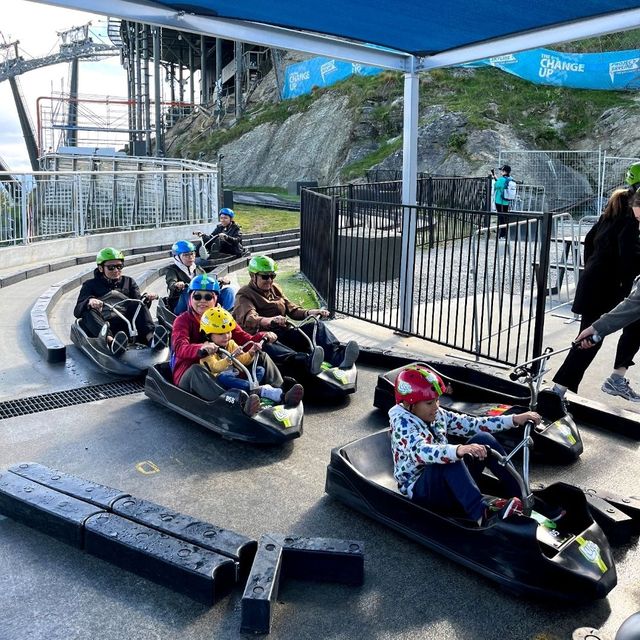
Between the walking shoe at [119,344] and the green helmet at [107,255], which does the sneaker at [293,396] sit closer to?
the walking shoe at [119,344]

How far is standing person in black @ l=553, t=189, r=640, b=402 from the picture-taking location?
5770 millimetres

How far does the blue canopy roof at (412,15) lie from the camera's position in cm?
575

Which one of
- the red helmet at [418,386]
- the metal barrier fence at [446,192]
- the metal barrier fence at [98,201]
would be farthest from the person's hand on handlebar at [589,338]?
the metal barrier fence at [446,192]

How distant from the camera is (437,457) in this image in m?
3.79

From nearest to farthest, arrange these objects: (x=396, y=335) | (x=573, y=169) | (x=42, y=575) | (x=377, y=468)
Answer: (x=42, y=575)
(x=377, y=468)
(x=396, y=335)
(x=573, y=169)

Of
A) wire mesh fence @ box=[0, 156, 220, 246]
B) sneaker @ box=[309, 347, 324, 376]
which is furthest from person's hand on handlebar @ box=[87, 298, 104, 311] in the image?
wire mesh fence @ box=[0, 156, 220, 246]

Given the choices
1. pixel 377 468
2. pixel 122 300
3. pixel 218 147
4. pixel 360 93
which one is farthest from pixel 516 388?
pixel 218 147

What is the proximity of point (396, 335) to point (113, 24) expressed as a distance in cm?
5120

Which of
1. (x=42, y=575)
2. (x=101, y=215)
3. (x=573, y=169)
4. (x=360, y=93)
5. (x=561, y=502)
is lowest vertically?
(x=42, y=575)

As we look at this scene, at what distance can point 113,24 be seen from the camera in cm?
5188

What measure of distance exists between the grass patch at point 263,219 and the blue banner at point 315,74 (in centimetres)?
1240

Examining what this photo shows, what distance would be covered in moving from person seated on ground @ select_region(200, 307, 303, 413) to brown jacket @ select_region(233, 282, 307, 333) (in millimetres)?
899

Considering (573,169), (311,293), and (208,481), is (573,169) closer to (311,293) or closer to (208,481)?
(311,293)

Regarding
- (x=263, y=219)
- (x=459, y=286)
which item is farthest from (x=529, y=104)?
(x=459, y=286)
